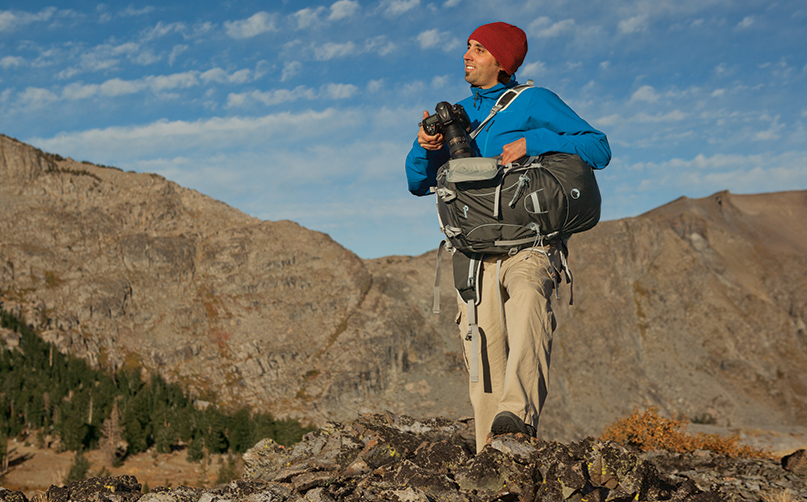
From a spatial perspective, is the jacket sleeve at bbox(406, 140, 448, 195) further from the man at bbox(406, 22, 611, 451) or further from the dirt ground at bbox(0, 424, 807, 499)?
the dirt ground at bbox(0, 424, 807, 499)

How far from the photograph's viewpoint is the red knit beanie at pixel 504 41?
5.30 metres

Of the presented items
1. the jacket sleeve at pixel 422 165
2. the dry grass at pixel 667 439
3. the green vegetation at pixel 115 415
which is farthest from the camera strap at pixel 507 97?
the green vegetation at pixel 115 415

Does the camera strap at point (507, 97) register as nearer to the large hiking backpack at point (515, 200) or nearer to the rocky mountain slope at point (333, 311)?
the large hiking backpack at point (515, 200)

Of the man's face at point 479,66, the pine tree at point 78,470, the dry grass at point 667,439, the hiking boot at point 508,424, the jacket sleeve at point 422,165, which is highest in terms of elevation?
the man's face at point 479,66

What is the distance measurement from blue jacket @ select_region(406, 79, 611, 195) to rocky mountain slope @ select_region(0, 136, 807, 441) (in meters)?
58.2

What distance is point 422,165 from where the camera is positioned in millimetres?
5758

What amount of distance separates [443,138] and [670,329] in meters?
87.9

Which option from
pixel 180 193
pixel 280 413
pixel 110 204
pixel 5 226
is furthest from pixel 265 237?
pixel 5 226

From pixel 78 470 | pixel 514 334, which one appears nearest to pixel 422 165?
pixel 514 334

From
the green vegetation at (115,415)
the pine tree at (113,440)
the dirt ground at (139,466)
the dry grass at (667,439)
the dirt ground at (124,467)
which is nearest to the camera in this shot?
the dry grass at (667,439)

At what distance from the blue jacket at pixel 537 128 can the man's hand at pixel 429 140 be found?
0.29 meters

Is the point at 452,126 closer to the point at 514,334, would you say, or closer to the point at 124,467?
the point at 514,334

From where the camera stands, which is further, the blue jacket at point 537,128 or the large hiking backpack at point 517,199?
the blue jacket at point 537,128

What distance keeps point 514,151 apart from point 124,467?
59.5 meters
